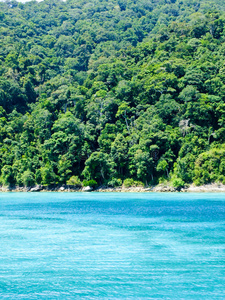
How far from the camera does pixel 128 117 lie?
54.6 meters

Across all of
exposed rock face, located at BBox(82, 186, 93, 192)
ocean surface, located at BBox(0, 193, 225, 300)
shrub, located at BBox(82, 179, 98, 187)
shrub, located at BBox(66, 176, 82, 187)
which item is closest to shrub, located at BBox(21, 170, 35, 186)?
shrub, located at BBox(66, 176, 82, 187)

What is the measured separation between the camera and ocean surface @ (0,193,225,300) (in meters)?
10.5

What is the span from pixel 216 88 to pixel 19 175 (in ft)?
99.3

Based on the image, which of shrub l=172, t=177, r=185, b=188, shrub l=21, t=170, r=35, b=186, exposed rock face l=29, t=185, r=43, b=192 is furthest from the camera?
exposed rock face l=29, t=185, r=43, b=192

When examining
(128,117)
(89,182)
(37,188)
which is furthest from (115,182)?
(37,188)

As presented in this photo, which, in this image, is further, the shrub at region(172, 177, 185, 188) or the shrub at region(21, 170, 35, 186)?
the shrub at region(21, 170, 35, 186)

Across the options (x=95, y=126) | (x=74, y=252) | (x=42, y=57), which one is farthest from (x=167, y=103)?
(x=42, y=57)

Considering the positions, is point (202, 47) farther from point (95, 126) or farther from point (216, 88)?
point (95, 126)

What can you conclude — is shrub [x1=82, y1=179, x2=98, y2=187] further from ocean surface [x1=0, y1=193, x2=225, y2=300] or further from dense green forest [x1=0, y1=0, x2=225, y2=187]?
ocean surface [x1=0, y1=193, x2=225, y2=300]

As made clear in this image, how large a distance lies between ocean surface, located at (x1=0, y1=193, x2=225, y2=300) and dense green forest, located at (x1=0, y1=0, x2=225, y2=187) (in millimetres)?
23132

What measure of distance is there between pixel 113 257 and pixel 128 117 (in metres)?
42.0

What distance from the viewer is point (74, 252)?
1455cm

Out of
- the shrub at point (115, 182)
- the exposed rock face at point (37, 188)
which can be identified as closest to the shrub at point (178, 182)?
the shrub at point (115, 182)

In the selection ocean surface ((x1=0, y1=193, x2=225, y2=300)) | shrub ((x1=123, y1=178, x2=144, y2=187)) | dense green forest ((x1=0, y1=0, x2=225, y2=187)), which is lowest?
ocean surface ((x1=0, y1=193, x2=225, y2=300))
